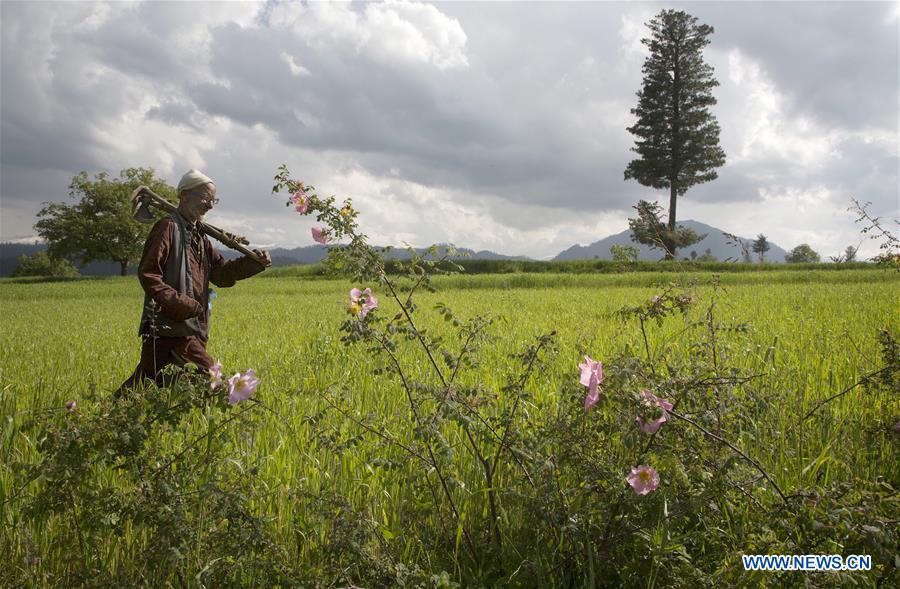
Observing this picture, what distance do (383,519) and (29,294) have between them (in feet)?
92.3

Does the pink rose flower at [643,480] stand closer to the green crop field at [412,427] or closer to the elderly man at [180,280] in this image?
the green crop field at [412,427]

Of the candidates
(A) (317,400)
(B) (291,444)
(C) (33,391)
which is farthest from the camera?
(C) (33,391)

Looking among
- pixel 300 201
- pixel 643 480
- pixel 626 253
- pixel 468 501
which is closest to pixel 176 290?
pixel 300 201

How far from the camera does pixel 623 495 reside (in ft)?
5.22

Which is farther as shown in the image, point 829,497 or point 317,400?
point 317,400

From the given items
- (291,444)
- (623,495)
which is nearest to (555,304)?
(291,444)

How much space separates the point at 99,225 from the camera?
42.9 meters

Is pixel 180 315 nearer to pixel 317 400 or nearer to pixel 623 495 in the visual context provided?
pixel 317 400

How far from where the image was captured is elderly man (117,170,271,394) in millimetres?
3201

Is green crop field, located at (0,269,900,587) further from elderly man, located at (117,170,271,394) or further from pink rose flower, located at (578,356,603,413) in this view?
elderly man, located at (117,170,271,394)

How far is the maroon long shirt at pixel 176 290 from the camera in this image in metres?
3.18

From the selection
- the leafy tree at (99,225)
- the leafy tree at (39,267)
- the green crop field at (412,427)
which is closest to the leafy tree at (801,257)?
the green crop field at (412,427)

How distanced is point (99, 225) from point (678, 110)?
153ft

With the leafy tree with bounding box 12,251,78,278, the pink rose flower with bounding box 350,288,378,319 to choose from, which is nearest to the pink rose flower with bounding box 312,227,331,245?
the pink rose flower with bounding box 350,288,378,319
